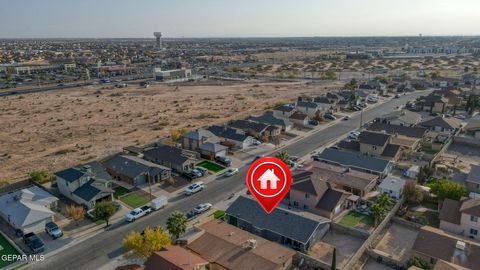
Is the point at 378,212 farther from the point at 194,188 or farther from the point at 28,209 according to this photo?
the point at 28,209

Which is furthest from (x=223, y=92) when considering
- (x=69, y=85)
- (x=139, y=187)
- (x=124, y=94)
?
(x=139, y=187)

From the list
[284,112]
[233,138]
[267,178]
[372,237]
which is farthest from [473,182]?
[284,112]

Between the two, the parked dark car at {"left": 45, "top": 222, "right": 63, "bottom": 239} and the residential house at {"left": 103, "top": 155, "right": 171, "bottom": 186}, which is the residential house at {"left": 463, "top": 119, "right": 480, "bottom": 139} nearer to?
the residential house at {"left": 103, "top": 155, "right": 171, "bottom": 186}

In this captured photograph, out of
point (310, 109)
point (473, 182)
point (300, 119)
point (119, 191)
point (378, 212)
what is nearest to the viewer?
point (378, 212)

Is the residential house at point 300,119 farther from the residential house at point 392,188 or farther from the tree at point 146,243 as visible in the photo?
the tree at point 146,243

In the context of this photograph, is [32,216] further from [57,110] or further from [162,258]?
[57,110]

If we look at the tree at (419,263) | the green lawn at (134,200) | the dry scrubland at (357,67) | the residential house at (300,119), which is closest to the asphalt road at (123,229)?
the green lawn at (134,200)
